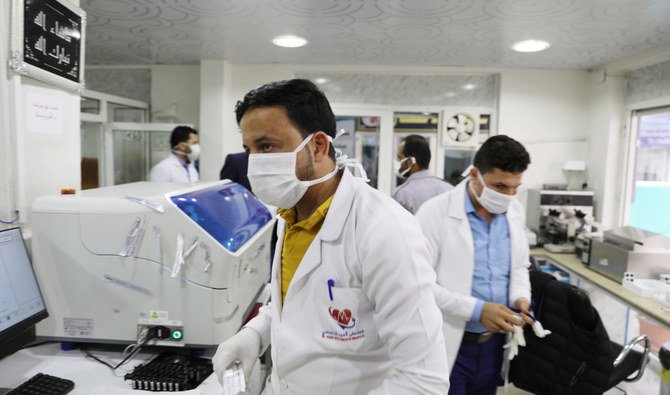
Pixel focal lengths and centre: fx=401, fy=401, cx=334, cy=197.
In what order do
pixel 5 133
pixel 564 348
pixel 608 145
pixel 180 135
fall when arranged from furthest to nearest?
pixel 608 145 → pixel 180 135 → pixel 564 348 → pixel 5 133

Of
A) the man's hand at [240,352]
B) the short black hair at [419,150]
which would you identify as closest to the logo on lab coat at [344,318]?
the man's hand at [240,352]

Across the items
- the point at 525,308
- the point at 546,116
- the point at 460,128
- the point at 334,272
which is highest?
the point at 546,116

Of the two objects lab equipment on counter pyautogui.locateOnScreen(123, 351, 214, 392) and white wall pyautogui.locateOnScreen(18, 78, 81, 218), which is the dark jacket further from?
white wall pyautogui.locateOnScreen(18, 78, 81, 218)

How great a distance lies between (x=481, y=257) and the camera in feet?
5.43

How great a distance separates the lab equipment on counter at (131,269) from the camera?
124cm

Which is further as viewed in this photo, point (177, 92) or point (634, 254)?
point (177, 92)

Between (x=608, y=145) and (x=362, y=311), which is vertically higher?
(x=608, y=145)

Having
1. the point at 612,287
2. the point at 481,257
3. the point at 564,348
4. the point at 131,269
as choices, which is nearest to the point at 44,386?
the point at 131,269

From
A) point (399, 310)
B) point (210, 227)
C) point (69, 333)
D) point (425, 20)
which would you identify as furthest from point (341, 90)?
point (399, 310)

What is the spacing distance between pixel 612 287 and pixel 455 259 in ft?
5.52

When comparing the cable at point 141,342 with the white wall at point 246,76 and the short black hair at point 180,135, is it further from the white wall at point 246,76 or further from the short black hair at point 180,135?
the white wall at point 246,76

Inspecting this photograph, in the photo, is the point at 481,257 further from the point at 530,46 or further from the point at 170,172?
the point at 170,172

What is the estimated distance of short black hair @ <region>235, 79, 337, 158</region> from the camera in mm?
892

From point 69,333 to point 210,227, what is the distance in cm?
57
